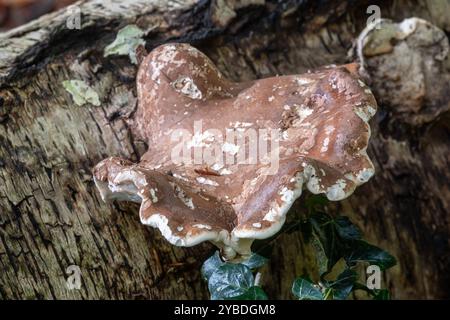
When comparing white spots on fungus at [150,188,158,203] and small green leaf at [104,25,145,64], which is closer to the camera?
white spots on fungus at [150,188,158,203]

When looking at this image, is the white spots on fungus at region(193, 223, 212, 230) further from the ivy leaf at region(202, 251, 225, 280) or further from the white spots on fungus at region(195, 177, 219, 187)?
the ivy leaf at region(202, 251, 225, 280)

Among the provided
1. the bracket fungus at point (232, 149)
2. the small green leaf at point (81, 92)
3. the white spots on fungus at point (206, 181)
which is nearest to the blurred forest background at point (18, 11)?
the small green leaf at point (81, 92)

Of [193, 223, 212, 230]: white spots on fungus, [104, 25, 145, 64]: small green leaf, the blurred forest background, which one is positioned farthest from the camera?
the blurred forest background

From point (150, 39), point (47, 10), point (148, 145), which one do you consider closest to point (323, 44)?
point (150, 39)

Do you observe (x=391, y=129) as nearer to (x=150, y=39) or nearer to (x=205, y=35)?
(x=205, y=35)

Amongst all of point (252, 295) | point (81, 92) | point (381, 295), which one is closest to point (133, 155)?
point (81, 92)

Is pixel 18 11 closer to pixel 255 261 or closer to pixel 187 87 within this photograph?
pixel 187 87

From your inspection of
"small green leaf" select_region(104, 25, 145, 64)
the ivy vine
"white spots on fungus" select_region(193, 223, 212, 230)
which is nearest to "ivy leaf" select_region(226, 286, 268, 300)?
the ivy vine

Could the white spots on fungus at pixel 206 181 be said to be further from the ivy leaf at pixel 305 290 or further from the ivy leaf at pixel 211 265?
the ivy leaf at pixel 305 290
